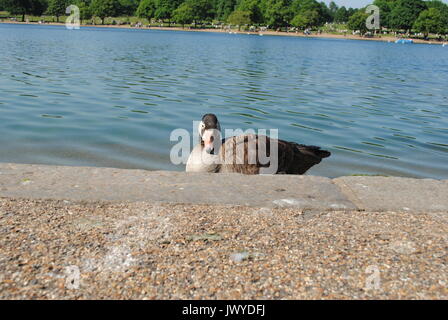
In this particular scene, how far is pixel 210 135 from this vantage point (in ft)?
21.1

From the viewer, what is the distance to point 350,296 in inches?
99.2

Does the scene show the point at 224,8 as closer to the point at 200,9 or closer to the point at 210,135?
the point at 200,9

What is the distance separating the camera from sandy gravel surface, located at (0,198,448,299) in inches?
99.9

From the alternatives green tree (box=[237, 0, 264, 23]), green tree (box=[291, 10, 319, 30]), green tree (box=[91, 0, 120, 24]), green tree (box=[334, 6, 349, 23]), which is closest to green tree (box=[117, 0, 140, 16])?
green tree (box=[91, 0, 120, 24])

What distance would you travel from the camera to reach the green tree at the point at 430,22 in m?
132

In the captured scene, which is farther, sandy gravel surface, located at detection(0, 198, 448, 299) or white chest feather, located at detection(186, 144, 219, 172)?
white chest feather, located at detection(186, 144, 219, 172)

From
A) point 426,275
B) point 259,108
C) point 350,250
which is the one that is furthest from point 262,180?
point 259,108

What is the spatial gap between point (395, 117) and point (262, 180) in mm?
10722

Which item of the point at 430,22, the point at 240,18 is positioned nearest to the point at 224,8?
the point at 240,18

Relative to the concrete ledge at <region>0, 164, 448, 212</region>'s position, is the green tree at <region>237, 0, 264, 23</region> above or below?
above

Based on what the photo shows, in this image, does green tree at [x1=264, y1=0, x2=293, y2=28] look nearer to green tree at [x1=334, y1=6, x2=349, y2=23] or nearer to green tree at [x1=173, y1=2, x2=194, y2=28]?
green tree at [x1=173, y1=2, x2=194, y2=28]

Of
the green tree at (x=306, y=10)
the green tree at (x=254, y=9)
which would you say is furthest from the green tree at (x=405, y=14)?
the green tree at (x=254, y=9)

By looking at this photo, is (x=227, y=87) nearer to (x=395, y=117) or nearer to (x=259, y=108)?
(x=259, y=108)

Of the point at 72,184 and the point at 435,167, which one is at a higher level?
the point at 72,184
